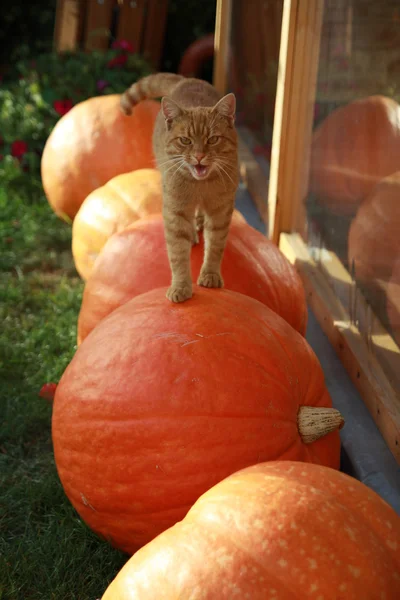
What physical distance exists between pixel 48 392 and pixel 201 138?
1243 millimetres

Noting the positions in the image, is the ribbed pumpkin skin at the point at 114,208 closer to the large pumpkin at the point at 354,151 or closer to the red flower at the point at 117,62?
the large pumpkin at the point at 354,151

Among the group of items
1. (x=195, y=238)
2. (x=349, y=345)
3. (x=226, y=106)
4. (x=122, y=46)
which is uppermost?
(x=122, y=46)

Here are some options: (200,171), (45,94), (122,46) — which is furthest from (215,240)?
(122,46)

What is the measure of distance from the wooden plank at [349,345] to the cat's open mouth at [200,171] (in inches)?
35.7

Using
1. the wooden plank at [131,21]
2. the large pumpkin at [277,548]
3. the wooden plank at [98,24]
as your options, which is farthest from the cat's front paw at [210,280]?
the wooden plank at [131,21]

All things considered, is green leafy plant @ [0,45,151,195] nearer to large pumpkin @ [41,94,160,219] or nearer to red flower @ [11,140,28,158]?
red flower @ [11,140,28,158]

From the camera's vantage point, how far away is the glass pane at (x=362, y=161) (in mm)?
2418

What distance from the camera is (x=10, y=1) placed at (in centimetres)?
842

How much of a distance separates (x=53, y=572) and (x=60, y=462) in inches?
12.5

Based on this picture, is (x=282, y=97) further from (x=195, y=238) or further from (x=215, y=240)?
(x=215, y=240)

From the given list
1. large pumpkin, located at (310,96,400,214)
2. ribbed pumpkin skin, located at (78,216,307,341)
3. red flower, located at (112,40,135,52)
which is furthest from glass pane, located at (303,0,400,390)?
red flower, located at (112,40,135,52)

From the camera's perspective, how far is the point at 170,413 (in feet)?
6.40

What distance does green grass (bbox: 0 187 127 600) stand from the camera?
7.00 feet

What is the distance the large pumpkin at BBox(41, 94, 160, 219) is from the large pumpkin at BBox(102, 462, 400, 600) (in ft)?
9.46
